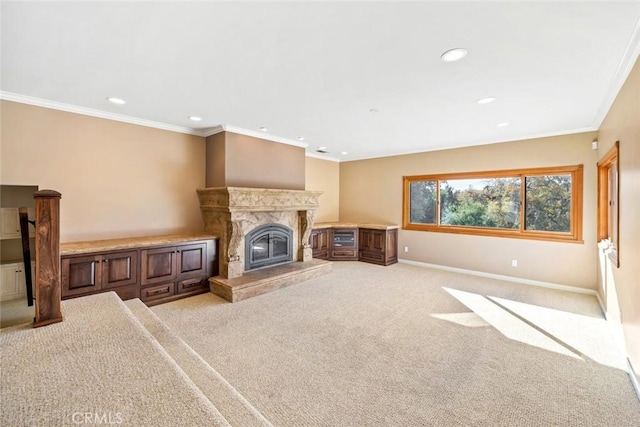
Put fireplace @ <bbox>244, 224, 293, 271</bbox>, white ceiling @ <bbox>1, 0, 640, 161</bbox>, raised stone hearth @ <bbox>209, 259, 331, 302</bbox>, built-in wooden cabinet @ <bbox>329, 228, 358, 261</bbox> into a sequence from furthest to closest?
built-in wooden cabinet @ <bbox>329, 228, 358, 261</bbox>
fireplace @ <bbox>244, 224, 293, 271</bbox>
raised stone hearth @ <bbox>209, 259, 331, 302</bbox>
white ceiling @ <bbox>1, 0, 640, 161</bbox>

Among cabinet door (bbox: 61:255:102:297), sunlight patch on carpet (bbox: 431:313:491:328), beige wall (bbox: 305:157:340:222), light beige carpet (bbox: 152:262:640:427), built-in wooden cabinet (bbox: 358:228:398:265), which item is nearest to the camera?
light beige carpet (bbox: 152:262:640:427)

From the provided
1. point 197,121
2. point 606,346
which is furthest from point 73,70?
point 606,346

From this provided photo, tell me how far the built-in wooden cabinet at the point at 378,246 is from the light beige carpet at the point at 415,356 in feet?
6.09

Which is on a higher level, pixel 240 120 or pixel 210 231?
pixel 240 120

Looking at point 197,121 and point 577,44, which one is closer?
point 577,44

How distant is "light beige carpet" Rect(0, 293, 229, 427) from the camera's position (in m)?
1.12

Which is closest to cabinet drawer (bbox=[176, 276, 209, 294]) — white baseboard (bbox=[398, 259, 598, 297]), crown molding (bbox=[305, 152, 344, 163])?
crown molding (bbox=[305, 152, 344, 163])

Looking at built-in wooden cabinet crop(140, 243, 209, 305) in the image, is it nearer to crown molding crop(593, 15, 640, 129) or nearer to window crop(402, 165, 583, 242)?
window crop(402, 165, 583, 242)

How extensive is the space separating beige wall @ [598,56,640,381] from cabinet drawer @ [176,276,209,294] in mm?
4706

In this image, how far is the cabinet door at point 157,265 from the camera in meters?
3.61

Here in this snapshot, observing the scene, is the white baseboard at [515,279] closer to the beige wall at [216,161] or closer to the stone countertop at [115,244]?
the beige wall at [216,161]

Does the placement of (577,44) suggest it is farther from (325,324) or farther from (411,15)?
(325,324)

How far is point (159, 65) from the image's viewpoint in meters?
2.44

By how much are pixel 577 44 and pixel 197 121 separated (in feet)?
14.1
